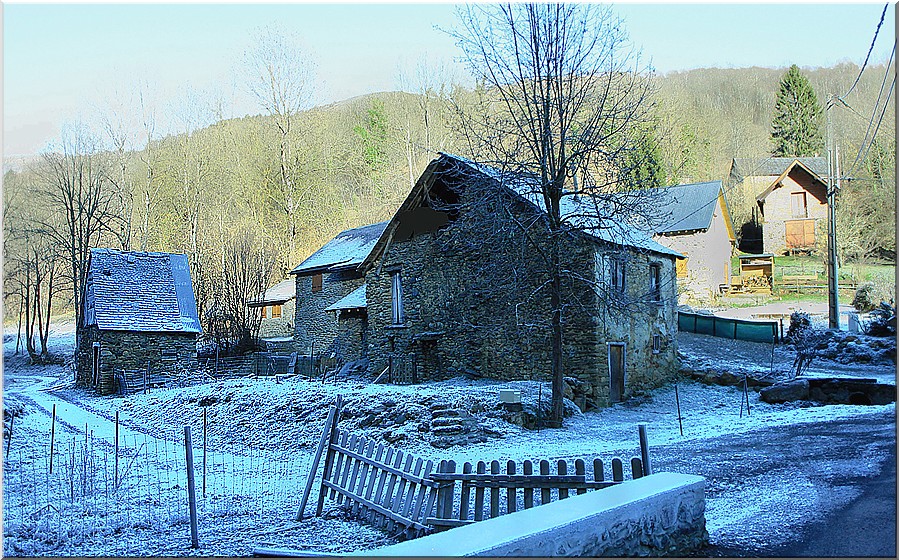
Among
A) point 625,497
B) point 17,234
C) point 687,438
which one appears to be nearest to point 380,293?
point 17,234

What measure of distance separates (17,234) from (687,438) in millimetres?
15594

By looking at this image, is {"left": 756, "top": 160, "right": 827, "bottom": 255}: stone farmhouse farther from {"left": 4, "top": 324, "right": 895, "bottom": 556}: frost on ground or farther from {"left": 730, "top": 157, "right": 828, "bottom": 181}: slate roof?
{"left": 4, "top": 324, "right": 895, "bottom": 556}: frost on ground

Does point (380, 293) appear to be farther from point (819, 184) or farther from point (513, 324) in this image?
point (819, 184)

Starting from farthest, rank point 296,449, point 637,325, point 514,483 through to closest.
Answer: point 637,325
point 296,449
point 514,483

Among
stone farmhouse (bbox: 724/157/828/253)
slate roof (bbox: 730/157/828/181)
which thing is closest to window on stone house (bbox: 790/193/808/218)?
slate roof (bbox: 730/157/828/181)

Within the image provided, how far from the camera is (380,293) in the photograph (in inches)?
794

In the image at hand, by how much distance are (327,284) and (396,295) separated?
9083 mm

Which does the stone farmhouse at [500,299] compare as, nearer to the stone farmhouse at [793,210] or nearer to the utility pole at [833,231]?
the utility pole at [833,231]

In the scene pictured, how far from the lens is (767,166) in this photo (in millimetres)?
35062

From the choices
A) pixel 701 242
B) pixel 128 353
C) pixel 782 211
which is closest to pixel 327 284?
pixel 128 353

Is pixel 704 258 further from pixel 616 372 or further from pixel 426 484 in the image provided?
pixel 426 484

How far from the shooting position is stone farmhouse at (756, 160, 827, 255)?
30.4 m

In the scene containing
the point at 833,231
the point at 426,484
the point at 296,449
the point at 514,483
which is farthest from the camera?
the point at 833,231

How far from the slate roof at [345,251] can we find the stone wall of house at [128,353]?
6747 mm
